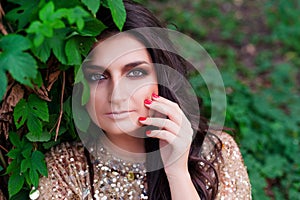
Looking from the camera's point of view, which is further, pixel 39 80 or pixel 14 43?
pixel 39 80

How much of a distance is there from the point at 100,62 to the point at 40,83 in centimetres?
28

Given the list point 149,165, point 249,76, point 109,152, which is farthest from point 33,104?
point 249,76

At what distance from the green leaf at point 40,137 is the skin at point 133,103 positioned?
8.0 inches

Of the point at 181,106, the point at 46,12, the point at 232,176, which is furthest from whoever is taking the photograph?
the point at 232,176

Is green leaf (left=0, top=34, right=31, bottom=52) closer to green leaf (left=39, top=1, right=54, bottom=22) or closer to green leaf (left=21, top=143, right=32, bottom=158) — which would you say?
green leaf (left=39, top=1, right=54, bottom=22)

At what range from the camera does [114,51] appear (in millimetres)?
2117

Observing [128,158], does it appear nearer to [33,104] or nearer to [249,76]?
[33,104]

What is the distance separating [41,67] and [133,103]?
0.41 metres

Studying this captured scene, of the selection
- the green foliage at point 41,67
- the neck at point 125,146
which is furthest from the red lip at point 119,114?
the neck at point 125,146

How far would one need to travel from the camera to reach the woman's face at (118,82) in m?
2.11

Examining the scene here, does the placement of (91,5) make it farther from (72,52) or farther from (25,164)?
(25,164)

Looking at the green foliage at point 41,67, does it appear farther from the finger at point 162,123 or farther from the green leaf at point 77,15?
the finger at point 162,123

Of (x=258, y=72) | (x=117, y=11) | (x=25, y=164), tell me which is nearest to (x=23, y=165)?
(x=25, y=164)

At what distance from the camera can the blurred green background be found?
371 centimetres
